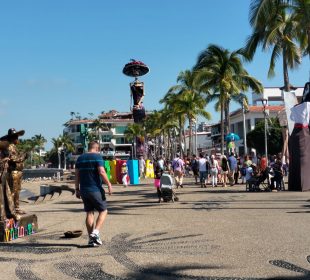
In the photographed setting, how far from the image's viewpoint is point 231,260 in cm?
613

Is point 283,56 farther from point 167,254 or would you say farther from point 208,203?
point 167,254

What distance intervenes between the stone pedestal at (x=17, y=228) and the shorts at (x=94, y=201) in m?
1.70

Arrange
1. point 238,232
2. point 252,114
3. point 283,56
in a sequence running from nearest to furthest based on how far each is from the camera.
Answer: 1. point 238,232
2. point 283,56
3. point 252,114

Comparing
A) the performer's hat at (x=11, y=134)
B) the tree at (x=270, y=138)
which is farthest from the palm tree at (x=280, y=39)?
the tree at (x=270, y=138)

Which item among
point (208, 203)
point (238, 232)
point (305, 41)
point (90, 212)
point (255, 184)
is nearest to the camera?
point (90, 212)

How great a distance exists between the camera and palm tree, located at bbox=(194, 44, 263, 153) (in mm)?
30188

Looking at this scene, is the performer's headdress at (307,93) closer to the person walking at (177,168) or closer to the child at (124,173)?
the person walking at (177,168)

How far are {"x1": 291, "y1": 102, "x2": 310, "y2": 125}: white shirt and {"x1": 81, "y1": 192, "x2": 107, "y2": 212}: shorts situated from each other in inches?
472

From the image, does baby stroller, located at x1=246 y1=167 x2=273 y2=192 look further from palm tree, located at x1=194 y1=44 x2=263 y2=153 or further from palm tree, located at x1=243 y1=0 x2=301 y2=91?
palm tree, located at x1=194 y1=44 x2=263 y2=153

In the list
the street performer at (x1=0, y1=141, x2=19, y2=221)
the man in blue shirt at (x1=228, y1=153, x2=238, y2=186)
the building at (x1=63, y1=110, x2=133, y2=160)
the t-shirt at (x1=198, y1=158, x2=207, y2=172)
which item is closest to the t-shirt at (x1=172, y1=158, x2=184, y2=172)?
the t-shirt at (x1=198, y1=158, x2=207, y2=172)

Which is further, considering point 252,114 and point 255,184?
point 252,114

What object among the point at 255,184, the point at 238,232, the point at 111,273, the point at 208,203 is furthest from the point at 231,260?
the point at 255,184

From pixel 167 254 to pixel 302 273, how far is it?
2.00 meters

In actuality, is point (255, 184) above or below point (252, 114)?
below
